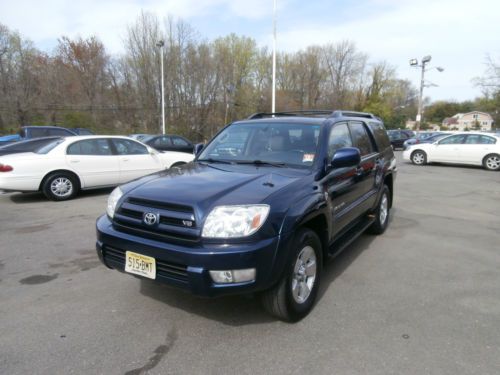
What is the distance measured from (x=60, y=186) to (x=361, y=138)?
6.55 meters

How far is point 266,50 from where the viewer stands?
45906 mm

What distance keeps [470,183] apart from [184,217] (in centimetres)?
1161

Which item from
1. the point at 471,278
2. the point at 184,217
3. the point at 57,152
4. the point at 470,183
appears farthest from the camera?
the point at 470,183

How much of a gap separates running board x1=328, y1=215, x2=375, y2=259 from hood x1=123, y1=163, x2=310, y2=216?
35.8 inches

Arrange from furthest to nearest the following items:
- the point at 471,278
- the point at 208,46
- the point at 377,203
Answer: the point at 208,46
the point at 377,203
the point at 471,278

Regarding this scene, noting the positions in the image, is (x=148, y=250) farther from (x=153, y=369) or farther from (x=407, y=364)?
(x=407, y=364)

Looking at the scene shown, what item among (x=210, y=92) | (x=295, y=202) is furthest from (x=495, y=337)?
(x=210, y=92)

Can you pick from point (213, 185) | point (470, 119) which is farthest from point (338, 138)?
point (470, 119)

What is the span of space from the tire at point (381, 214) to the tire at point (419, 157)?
41.4ft

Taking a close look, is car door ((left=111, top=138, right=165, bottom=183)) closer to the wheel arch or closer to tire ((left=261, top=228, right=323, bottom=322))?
the wheel arch

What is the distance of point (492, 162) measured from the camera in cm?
1498

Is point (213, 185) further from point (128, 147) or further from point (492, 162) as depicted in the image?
point (492, 162)

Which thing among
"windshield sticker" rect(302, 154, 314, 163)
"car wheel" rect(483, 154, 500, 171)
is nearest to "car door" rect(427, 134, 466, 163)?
"car wheel" rect(483, 154, 500, 171)

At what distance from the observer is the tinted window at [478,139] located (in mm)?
15211
